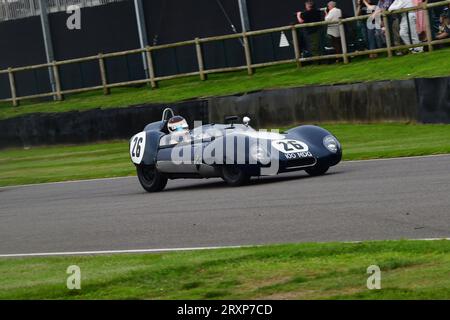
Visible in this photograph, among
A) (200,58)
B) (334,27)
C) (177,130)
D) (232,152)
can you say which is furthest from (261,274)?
(200,58)

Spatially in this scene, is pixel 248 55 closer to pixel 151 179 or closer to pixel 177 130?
pixel 151 179

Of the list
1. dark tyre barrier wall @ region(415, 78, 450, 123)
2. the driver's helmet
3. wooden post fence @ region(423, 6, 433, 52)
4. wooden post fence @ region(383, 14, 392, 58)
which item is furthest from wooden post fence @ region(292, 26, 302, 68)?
the driver's helmet

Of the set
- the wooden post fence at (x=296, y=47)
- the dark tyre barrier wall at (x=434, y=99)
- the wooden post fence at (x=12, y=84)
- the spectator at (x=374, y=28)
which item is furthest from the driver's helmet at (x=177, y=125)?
the wooden post fence at (x=12, y=84)

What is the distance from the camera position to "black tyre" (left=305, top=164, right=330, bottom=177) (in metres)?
16.3

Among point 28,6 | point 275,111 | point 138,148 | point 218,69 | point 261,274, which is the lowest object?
point 261,274

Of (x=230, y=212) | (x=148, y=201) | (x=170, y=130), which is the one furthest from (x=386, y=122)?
(x=230, y=212)

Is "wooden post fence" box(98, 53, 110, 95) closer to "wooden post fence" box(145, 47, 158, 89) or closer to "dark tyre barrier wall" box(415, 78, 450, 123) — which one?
"wooden post fence" box(145, 47, 158, 89)

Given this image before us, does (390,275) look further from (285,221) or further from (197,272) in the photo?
(285,221)

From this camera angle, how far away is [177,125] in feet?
57.2

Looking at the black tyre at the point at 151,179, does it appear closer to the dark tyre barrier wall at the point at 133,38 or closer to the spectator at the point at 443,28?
the spectator at the point at 443,28

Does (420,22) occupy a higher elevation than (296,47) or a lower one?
higher

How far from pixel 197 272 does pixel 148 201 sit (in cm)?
661

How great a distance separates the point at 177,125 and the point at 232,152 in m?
1.63

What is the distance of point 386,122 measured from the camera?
2269 cm
